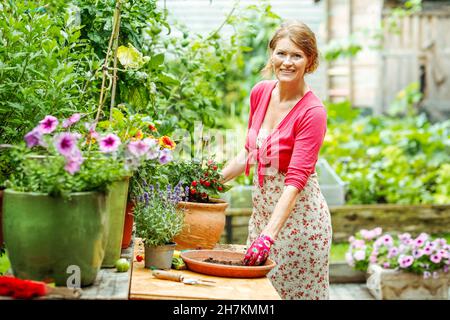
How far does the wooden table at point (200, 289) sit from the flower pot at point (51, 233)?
20 centimetres

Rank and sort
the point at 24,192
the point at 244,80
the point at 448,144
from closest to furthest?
1. the point at 24,192
2. the point at 448,144
3. the point at 244,80

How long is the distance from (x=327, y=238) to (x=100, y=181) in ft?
4.26

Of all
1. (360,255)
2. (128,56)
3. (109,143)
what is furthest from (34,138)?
(360,255)

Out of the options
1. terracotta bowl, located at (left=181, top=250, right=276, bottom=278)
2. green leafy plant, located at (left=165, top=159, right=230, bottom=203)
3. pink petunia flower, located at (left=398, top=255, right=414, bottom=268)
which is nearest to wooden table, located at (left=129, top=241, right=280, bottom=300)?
terracotta bowl, located at (left=181, top=250, right=276, bottom=278)

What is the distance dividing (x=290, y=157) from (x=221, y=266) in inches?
26.2

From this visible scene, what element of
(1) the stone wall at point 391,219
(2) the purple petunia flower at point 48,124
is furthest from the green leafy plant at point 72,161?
(1) the stone wall at point 391,219

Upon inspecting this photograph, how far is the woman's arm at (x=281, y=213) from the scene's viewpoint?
7.82 feet

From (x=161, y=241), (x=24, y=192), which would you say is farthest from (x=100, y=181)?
(x=161, y=241)

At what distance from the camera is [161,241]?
2.33m

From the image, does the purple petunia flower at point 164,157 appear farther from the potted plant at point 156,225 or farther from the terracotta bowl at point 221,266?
the terracotta bowl at point 221,266

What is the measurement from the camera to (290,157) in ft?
9.13

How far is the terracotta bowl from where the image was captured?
2.23 m

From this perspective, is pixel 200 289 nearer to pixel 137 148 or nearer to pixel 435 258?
pixel 137 148
